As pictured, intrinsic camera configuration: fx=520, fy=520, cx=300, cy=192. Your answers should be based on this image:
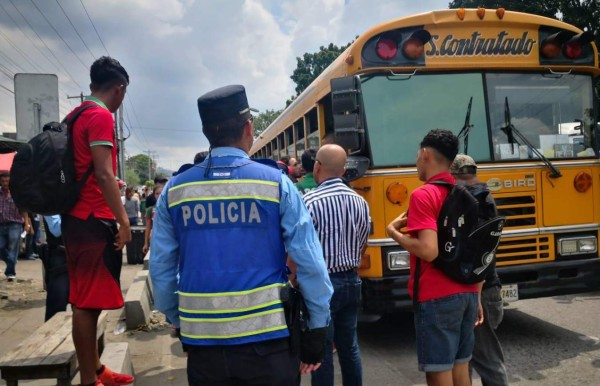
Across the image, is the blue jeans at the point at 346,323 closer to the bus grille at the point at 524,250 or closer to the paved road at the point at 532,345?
the paved road at the point at 532,345

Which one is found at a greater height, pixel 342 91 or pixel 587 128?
pixel 342 91

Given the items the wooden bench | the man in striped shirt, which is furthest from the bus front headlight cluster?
the wooden bench

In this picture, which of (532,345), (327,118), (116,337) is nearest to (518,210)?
(532,345)

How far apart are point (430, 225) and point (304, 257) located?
101 centimetres

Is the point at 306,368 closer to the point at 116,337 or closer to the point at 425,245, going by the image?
the point at 425,245

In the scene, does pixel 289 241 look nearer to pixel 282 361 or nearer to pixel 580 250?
pixel 282 361

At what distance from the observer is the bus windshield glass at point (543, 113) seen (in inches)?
205

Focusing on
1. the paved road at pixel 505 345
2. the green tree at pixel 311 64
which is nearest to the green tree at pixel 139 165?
the green tree at pixel 311 64

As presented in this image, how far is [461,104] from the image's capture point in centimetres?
518

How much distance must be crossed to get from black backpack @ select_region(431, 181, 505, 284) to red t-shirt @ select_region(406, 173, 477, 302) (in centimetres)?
4

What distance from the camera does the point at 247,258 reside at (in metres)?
2.01

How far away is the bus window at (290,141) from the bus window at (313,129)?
1059 mm

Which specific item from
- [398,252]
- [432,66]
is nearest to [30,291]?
[398,252]

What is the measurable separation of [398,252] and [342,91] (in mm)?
1572
